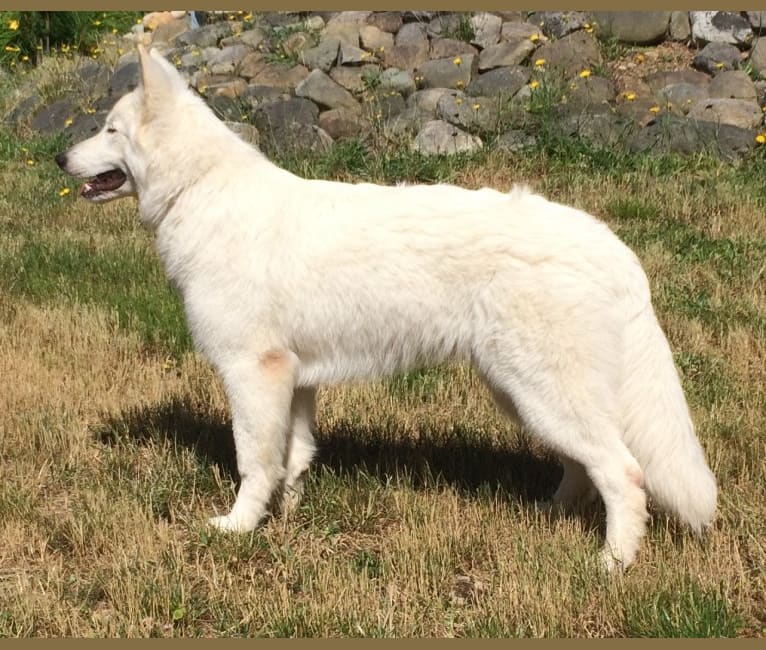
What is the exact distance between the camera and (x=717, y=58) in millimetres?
11188

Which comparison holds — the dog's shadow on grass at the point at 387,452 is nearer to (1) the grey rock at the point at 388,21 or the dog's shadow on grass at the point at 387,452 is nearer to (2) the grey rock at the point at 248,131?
(2) the grey rock at the point at 248,131

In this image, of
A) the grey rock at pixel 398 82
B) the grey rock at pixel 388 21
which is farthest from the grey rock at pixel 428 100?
the grey rock at pixel 388 21

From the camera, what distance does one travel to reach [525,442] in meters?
5.32

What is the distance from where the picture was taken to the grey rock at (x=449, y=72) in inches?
443

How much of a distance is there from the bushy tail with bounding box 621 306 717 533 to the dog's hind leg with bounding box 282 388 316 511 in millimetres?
1588

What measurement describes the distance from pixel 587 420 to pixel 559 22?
892 centimetres

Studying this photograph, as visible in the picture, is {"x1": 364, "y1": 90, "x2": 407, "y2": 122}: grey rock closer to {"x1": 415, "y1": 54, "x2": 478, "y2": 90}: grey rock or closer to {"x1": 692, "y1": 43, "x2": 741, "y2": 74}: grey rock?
{"x1": 415, "y1": 54, "x2": 478, "y2": 90}: grey rock

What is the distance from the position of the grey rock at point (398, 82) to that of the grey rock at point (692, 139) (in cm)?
270

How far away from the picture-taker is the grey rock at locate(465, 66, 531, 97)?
10852 mm

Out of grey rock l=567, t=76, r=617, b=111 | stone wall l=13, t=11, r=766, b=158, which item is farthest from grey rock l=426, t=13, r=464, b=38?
grey rock l=567, t=76, r=617, b=111

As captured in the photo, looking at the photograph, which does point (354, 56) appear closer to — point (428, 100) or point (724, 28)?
point (428, 100)

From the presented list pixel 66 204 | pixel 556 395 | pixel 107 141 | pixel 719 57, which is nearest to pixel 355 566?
pixel 556 395

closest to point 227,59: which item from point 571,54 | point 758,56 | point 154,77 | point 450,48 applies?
point 450,48

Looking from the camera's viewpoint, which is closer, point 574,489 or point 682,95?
point 574,489
